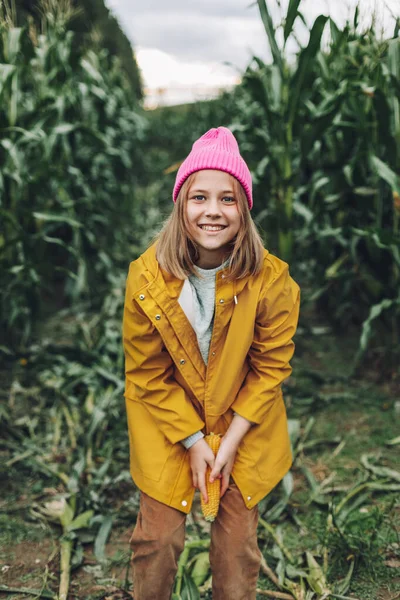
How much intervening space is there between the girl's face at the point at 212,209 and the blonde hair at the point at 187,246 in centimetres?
2

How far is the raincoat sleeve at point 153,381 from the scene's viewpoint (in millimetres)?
1510

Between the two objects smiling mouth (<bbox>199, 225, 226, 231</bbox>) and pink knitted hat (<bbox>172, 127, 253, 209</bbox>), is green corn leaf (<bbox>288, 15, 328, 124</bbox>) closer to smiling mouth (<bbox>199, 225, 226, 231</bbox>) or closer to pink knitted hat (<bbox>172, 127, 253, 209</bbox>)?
pink knitted hat (<bbox>172, 127, 253, 209</bbox>)

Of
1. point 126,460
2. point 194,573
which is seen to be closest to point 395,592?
point 194,573

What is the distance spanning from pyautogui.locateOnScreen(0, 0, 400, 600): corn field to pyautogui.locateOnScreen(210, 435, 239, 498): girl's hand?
0.46 metres

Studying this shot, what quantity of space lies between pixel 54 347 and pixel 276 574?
196cm

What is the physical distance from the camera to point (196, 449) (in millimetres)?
1519

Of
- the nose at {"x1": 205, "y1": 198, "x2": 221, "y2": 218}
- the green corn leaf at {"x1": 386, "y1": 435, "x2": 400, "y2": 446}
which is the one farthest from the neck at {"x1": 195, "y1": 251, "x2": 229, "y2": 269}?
the green corn leaf at {"x1": 386, "y1": 435, "x2": 400, "y2": 446}

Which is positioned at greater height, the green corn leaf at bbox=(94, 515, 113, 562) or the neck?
the neck

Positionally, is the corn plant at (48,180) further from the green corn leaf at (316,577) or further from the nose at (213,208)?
the green corn leaf at (316,577)

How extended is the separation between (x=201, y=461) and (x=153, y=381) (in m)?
0.25

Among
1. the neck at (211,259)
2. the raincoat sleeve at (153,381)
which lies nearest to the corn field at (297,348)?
the neck at (211,259)

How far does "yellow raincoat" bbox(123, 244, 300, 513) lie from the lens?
1513 millimetres

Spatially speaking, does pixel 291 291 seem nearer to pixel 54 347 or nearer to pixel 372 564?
pixel 372 564

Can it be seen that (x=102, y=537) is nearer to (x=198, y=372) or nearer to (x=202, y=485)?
(x=202, y=485)
